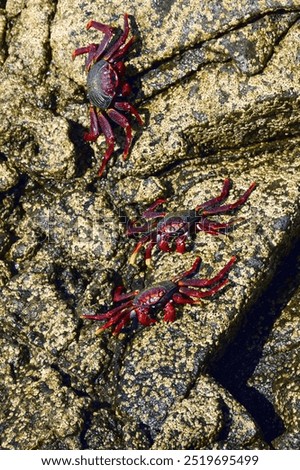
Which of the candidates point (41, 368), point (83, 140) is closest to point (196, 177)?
point (83, 140)

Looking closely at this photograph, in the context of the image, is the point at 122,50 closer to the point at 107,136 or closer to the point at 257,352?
the point at 107,136

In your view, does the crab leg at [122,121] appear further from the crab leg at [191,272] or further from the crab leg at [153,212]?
the crab leg at [191,272]

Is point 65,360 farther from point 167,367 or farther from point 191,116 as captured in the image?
point 191,116

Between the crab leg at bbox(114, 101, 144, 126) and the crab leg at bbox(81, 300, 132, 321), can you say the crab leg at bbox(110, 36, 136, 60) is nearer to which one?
Result: the crab leg at bbox(114, 101, 144, 126)

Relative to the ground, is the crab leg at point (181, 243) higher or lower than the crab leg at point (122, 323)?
higher

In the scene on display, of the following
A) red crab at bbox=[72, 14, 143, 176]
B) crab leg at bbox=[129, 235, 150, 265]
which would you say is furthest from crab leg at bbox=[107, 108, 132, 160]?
crab leg at bbox=[129, 235, 150, 265]

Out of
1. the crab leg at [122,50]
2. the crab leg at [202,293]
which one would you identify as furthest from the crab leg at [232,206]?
the crab leg at [122,50]

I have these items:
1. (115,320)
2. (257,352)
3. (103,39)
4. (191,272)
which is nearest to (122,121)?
(103,39)
